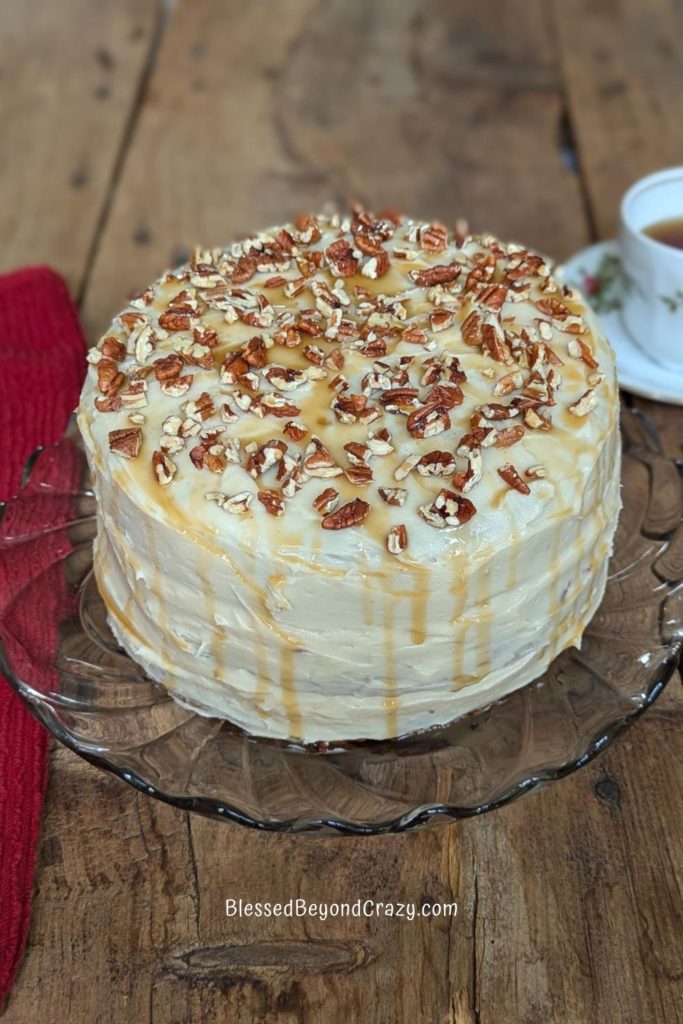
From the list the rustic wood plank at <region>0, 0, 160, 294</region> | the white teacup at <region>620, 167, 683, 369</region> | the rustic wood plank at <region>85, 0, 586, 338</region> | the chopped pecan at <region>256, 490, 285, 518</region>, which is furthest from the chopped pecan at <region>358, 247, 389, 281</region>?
the rustic wood plank at <region>0, 0, 160, 294</region>

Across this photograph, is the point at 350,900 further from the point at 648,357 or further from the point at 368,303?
the point at 648,357

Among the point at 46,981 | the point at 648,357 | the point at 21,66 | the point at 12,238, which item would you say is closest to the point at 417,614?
the point at 46,981

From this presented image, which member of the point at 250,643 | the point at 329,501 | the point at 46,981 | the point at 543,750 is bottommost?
the point at 46,981

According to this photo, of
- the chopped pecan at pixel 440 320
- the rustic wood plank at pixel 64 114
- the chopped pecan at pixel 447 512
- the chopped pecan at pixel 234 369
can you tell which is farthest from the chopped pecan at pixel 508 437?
the rustic wood plank at pixel 64 114

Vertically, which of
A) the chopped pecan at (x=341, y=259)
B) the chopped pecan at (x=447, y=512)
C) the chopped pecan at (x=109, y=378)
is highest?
the chopped pecan at (x=341, y=259)

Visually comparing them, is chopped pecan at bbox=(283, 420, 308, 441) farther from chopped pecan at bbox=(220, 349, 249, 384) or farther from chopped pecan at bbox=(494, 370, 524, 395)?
chopped pecan at bbox=(494, 370, 524, 395)

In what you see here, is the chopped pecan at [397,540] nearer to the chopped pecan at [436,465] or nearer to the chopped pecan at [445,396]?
the chopped pecan at [436,465]
